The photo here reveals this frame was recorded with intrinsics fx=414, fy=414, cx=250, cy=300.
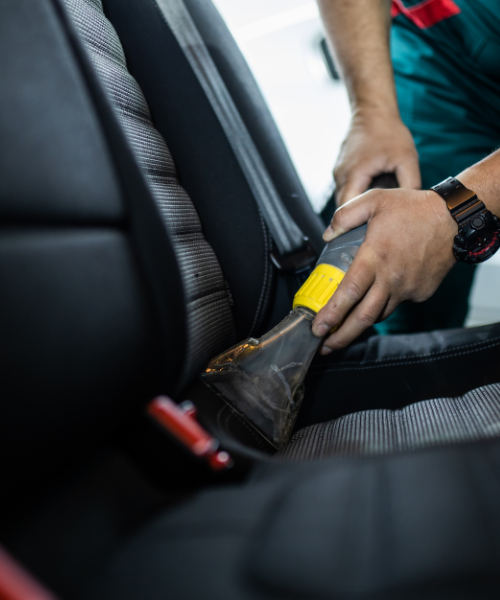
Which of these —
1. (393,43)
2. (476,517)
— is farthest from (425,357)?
(393,43)

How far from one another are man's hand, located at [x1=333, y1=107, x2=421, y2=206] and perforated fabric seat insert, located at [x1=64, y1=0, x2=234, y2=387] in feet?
1.16

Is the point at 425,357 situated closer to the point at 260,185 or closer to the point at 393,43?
the point at 260,185

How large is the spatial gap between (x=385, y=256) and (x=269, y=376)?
0.24m

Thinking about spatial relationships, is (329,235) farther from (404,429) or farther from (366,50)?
(366,50)

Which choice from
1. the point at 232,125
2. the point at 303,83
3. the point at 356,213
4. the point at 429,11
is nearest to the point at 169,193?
the point at 232,125

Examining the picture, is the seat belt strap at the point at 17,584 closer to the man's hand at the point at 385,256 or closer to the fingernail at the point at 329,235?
the man's hand at the point at 385,256

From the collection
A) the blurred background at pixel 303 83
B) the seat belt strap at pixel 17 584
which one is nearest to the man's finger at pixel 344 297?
the seat belt strap at pixel 17 584

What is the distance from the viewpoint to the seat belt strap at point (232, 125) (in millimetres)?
637

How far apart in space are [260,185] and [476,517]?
0.50m

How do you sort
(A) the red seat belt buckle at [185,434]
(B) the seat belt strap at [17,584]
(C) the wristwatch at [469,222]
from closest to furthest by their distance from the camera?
(B) the seat belt strap at [17,584] < (A) the red seat belt buckle at [185,434] < (C) the wristwatch at [469,222]

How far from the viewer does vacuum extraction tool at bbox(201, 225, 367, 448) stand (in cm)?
52

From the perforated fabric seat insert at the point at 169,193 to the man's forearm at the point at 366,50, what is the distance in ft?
1.68

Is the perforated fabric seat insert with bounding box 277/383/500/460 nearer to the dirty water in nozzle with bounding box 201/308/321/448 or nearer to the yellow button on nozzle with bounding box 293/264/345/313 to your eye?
the dirty water in nozzle with bounding box 201/308/321/448

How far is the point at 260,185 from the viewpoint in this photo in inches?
25.2
